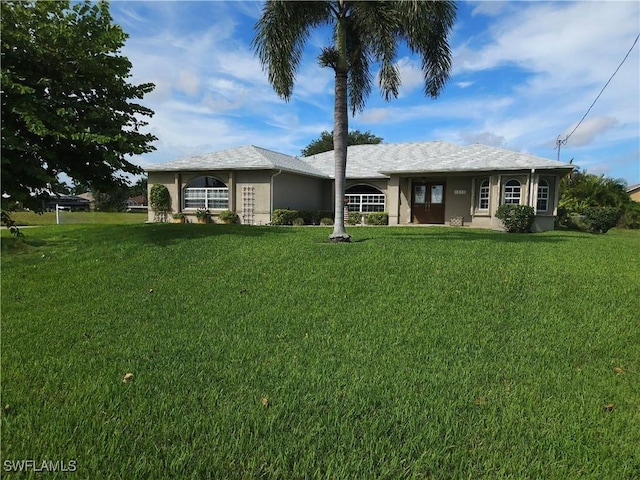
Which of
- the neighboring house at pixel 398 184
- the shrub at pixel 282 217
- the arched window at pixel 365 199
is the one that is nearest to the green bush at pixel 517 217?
the neighboring house at pixel 398 184

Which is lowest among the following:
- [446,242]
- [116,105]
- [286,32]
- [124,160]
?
[446,242]

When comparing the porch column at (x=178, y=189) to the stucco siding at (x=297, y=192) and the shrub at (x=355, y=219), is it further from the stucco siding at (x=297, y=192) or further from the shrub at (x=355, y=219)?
the shrub at (x=355, y=219)

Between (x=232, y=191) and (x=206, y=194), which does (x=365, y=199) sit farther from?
(x=206, y=194)

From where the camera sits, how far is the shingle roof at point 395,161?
19.8m

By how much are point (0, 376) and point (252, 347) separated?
2157mm

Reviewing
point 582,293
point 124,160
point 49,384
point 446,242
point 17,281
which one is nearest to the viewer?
point 49,384

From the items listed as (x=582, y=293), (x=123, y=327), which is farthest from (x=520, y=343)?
(x=123, y=327)

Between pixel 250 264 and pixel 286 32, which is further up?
pixel 286 32

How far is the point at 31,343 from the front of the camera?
433 centimetres

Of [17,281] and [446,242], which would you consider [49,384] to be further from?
[446,242]

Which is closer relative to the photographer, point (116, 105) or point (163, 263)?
point (163, 263)

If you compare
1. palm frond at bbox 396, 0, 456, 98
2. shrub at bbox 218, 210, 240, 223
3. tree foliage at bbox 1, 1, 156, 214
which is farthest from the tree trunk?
shrub at bbox 218, 210, 240, 223

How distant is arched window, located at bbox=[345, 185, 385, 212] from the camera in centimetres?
2389

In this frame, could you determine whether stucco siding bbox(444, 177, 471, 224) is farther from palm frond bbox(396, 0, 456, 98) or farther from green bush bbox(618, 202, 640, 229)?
green bush bbox(618, 202, 640, 229)
